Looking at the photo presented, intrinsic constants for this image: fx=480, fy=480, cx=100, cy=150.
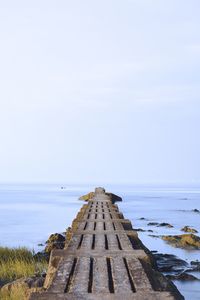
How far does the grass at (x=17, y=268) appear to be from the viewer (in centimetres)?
961

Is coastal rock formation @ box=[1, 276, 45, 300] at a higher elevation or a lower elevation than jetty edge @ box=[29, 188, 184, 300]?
lower

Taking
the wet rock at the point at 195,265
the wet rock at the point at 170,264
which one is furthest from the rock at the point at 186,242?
the wet rock at the point at 195,265

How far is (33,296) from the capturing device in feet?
19.5

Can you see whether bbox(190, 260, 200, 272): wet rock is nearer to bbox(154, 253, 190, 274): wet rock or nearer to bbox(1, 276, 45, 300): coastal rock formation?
bbox(154, 253, 190, 274): wet rock

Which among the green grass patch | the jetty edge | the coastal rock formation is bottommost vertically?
the green grass patch

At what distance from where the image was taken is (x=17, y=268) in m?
14.1

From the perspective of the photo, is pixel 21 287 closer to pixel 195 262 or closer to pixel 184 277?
pixel 184 277

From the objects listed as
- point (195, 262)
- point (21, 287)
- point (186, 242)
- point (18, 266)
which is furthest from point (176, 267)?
point (21, 287)

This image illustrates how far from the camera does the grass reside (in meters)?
9.61

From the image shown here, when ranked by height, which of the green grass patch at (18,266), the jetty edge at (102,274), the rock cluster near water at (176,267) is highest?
the jetty edge at (102,274)

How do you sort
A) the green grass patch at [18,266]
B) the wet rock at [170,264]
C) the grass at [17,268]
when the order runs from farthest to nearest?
1. the wet rock at [170,264]
2. the green grass patch at [18,266]
3. the grass at [17,268]

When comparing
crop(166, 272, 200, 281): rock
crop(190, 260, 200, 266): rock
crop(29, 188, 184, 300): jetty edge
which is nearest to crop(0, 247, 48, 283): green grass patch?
crop(29, 188, 184, 300): jetty edge

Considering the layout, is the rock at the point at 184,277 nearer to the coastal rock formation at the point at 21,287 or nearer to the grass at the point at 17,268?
the grass at the point at 17,268

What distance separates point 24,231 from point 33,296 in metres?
31.4
